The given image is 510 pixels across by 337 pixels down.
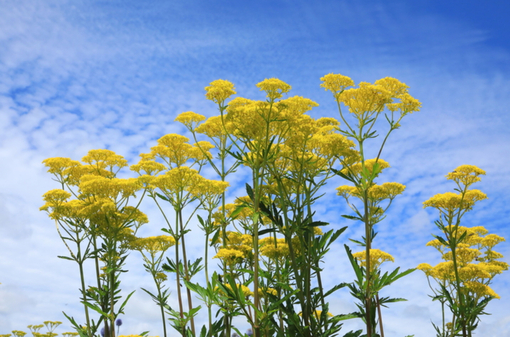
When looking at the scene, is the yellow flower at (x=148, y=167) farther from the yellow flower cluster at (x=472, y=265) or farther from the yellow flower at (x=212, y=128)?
the yellow flower cluster at (x=472, y=265)

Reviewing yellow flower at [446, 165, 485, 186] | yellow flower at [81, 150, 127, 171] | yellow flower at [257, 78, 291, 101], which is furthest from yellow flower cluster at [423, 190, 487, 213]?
yellow flower at [81, 150, 127, 171]

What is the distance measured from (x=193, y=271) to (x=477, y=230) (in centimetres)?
873

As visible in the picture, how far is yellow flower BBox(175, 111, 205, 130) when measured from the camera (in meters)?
10.1

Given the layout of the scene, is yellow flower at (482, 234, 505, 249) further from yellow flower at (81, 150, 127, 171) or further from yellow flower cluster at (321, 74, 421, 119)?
yellow flower at (81, 150, 127, 171)

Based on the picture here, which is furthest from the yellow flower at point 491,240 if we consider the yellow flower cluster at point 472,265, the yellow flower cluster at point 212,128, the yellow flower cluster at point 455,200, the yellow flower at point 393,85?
the yellow flower cluster at point 212,128

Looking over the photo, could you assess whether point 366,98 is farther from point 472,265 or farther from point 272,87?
point 472,265

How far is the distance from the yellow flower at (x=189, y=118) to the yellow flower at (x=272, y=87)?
329cm

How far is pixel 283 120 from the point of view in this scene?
7117 mm

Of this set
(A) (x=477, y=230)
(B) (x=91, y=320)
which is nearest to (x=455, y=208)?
(A) (x=477, y=230)

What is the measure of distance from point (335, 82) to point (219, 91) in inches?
98.0

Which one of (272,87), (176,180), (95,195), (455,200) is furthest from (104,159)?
(455,200)

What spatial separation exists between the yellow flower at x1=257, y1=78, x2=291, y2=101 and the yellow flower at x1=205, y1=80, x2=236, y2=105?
3.19ft

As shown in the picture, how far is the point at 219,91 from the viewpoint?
798cm

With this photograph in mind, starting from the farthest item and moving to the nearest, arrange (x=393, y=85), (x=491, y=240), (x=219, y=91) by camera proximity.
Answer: (x=491, y=240), (x=393, y=85), (x=219, y=91)
